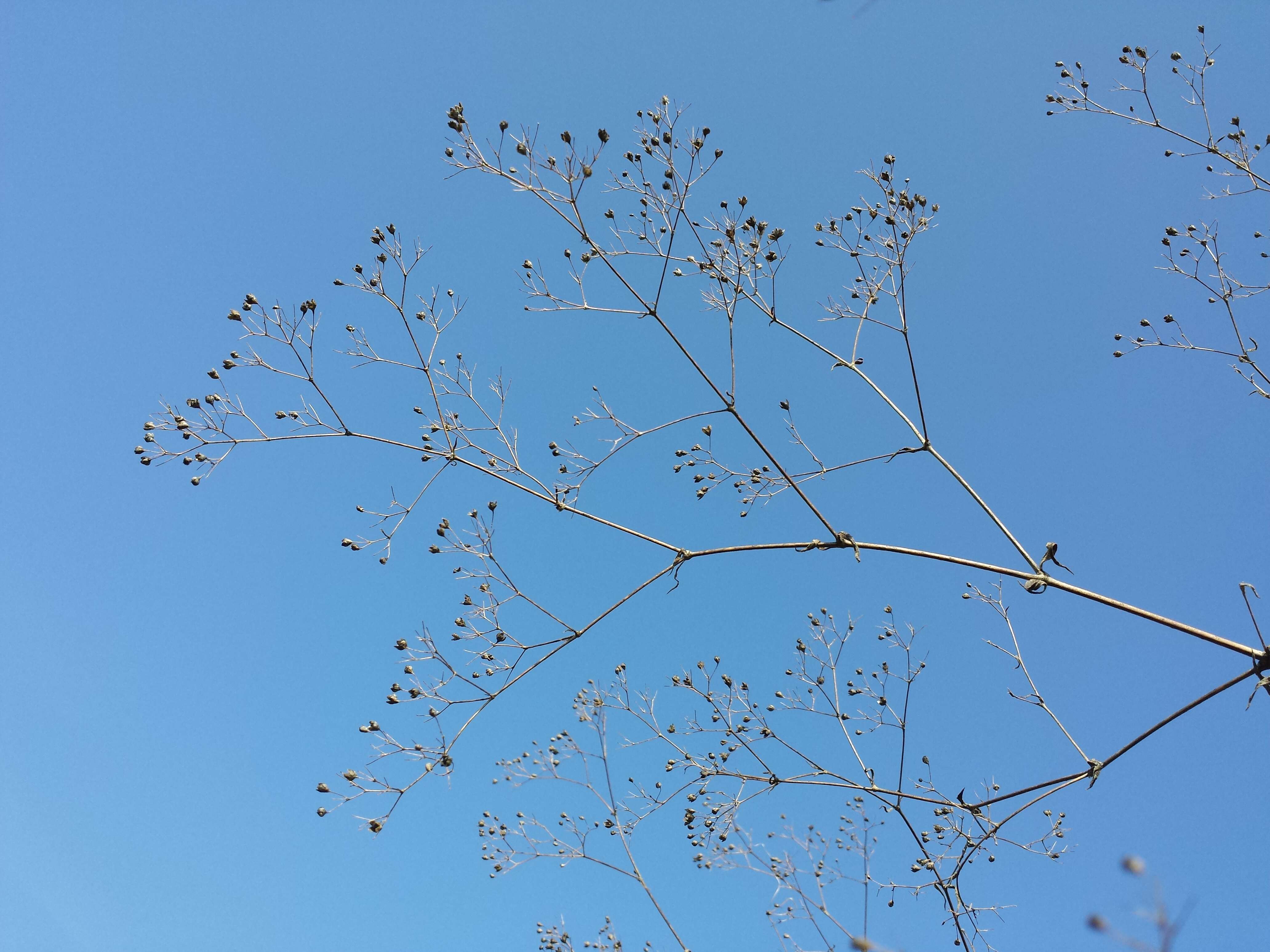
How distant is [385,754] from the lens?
13.1ft

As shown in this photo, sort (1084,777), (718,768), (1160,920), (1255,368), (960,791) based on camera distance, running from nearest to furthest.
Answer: (1160,920)
(1084,777)
(960,791)
(1255,368)
(718,768)

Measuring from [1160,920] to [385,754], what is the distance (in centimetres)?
375

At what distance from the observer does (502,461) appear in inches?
161

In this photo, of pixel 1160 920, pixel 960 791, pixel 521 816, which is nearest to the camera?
pixel 1160 920

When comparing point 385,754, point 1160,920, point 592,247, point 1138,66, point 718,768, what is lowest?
point 1160,920

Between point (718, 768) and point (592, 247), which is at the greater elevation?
point (592, 247)

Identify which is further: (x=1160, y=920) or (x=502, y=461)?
(x=502, y=461)

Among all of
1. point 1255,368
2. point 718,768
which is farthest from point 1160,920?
point 1255,368

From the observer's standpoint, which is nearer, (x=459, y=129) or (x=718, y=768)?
(x=459, y=129)

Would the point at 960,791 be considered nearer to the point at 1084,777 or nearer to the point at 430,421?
the point at 1084,777

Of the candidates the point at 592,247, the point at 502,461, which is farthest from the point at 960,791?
the point at 592,247

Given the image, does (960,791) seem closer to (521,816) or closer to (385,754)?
(385,754)

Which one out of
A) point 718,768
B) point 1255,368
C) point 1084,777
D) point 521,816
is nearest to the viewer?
point 1084,777

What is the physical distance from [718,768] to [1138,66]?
17.4 ft
